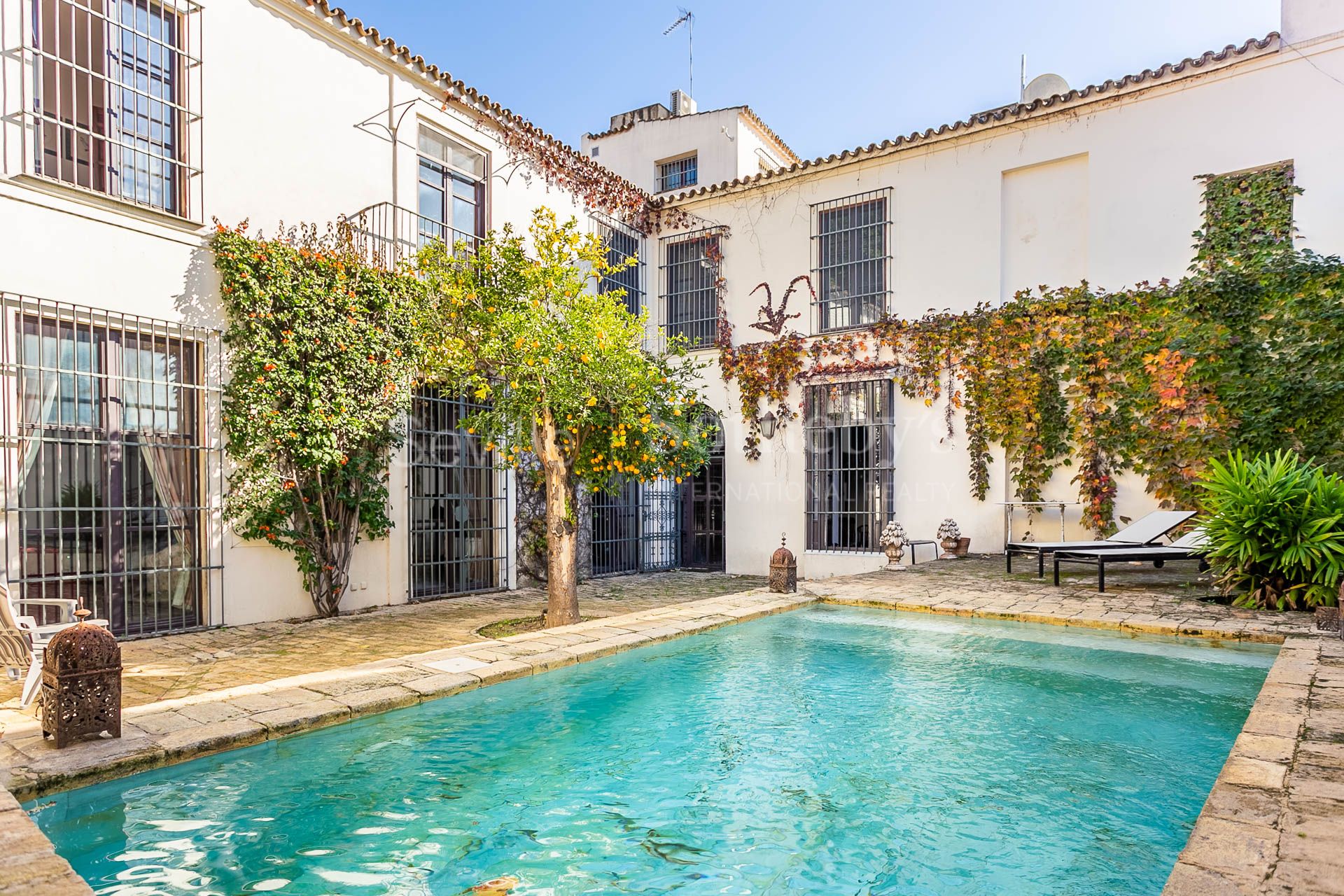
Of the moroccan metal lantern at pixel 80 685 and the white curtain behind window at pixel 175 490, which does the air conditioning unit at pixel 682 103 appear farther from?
the moroccan metal lantern at pixel 80 685

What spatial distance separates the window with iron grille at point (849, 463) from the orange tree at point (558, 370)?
5086 mm

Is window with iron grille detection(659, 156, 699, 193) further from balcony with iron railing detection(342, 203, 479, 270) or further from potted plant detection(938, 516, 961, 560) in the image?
potted plant detection(938, 516, 961, 560)

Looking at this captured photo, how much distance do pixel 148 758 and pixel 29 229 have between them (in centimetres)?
472

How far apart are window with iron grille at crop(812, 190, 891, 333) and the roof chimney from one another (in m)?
4.95

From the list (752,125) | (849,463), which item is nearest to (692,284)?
(849,463)

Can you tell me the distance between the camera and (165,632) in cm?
698

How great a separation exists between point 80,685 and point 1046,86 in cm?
1385

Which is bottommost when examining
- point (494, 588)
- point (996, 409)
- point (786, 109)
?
point (494, 588)

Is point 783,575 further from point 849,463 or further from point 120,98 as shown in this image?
point 120,98

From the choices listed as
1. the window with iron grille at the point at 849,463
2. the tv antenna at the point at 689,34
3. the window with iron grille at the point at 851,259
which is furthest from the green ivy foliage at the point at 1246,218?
the tv antenna at the point at 689,34

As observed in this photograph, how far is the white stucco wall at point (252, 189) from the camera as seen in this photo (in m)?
6.23

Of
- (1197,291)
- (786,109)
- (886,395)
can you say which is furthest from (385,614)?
(786,109)

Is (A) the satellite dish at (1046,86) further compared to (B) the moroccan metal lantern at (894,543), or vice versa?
(A) the satellite dish at (1046,86)

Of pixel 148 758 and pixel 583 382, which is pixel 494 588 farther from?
pixel 148 758
